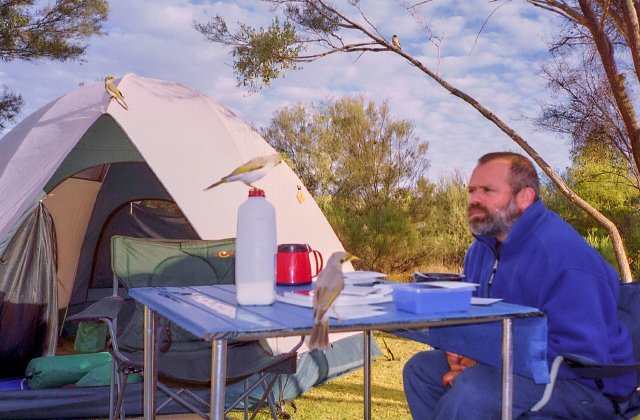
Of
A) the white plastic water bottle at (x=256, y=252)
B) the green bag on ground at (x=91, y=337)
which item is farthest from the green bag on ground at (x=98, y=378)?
the white plastic water bottle at (x=256, y=252)

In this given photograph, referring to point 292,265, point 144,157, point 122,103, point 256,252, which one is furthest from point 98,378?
point 256,252

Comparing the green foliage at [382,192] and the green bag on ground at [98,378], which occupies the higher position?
the green foliage at [382,192]

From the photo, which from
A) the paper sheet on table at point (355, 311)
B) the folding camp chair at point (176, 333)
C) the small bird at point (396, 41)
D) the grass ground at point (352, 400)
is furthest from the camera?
the small bird at point (396, 41)

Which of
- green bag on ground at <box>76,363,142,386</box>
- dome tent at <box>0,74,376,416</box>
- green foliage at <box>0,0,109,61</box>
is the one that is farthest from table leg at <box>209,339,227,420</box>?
green foliage at <box>0,0,109,61</box>

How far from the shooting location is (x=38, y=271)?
4.02 metres

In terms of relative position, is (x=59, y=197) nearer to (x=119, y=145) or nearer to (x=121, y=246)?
(x=119, y=145)

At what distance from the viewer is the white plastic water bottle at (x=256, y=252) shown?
161 cm

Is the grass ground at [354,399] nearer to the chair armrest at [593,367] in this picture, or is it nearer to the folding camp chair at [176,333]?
the folding camp chair at [176,333]

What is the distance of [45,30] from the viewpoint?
10547mm

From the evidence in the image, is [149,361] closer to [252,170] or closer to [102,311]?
[102,311]

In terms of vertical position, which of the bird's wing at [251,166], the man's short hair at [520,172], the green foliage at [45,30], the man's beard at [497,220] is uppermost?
the green foliage at [45,30]

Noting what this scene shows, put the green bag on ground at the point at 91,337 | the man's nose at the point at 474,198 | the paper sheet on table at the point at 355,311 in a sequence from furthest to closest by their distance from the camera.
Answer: the green bag on ground at the point at 91,337 < the man's nose at the point at 474,198 < the paper sheet on table at the point at 355,311

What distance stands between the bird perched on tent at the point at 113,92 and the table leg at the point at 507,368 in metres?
3.06

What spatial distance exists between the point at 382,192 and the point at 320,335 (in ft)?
32.7
